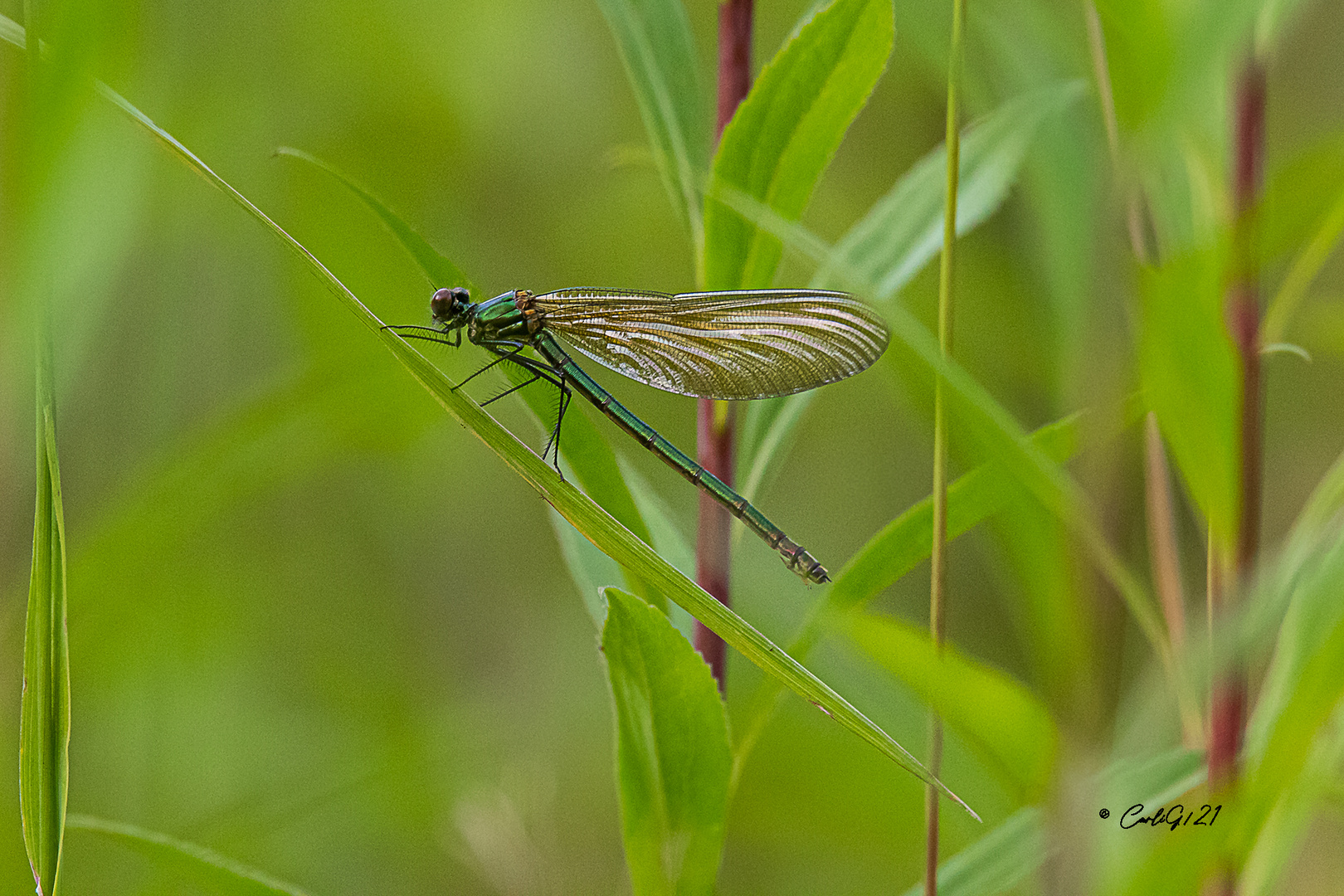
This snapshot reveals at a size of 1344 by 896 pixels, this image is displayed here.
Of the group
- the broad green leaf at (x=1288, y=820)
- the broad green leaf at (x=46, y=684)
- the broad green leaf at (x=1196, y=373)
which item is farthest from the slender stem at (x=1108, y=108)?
the broad green leaf at (x=46, y=684)

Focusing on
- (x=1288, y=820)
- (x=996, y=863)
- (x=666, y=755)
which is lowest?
(x=1288, y=820)

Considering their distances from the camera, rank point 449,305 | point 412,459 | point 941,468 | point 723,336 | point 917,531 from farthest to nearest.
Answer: point 412,459 < point 449,305 < point 723,336 < point 917,531 < point 941,468

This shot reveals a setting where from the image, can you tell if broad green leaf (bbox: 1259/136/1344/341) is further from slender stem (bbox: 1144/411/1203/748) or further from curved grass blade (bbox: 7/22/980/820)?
curved grass blade (bbox: 7/22/980/820)

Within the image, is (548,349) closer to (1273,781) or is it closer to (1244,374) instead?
(1244,374)

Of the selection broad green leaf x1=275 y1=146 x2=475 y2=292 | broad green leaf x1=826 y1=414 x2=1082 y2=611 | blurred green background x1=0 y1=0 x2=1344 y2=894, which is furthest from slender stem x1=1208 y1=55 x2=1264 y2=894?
broad green leaf x1=275 y1=146 x2=475 y2=292

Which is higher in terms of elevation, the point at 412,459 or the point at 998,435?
the point at 412,459

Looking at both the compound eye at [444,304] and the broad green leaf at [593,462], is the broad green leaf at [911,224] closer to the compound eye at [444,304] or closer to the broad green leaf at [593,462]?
the broad green leaf at [593,462]

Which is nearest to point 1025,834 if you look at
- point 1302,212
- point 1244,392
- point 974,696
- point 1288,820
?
point 1288,820

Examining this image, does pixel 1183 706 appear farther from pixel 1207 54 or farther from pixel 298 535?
pixel 298 535

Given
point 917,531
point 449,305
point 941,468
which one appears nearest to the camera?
point 941,468
